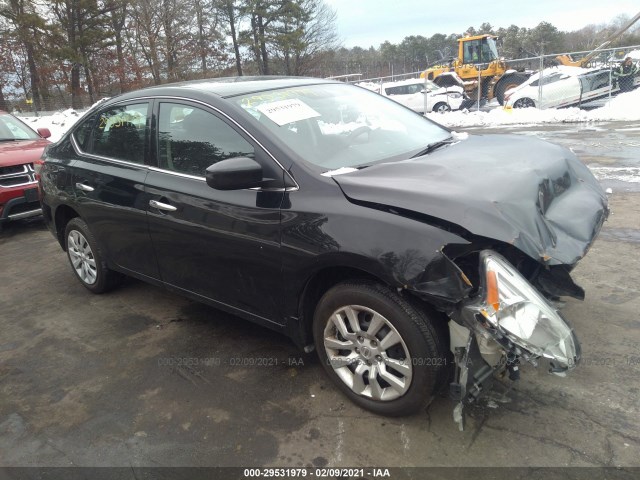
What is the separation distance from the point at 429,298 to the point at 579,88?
17091mm

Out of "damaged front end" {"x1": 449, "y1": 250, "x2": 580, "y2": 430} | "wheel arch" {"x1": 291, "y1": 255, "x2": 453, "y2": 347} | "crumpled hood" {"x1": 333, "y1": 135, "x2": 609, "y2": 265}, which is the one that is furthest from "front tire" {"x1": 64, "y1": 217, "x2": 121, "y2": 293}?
"damaged front end" {"x1": 449, "y1": 250, "x2": 580, "y2": 430}

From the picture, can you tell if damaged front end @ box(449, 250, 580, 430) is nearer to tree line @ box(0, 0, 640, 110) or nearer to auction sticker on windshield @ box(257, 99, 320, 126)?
auction sticker on windshield @ box(257, 99, 320, 126)

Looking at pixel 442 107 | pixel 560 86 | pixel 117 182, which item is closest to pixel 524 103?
pixel 560 86

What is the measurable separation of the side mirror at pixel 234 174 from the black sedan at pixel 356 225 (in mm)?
11

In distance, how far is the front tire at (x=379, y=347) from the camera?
237 centimetres

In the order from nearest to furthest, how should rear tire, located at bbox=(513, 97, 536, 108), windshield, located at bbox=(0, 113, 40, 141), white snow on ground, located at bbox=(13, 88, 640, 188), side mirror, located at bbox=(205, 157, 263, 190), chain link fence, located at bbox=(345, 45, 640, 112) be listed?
side mirror, located at bbox=(205, 157, 263, 190)
windshield, located at bbox=(0, 113, 40, 141)
white snow on ground, located at bbox=(13, 88, 640, 188)
chain link fence, located at bbox=(345, 45, 640, 112)
rear tire, located at bbox=(513, 97, 536, 108)

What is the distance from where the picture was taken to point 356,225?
2451 millimetres

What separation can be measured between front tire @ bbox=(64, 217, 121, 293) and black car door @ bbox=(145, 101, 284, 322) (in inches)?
41.7

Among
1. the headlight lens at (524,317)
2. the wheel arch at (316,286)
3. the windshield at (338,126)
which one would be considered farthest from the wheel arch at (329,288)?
the windshield at (338,126)

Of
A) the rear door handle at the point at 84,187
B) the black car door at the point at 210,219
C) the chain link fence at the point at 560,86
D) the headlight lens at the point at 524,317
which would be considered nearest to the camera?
the headlight lens at the point at 524,317

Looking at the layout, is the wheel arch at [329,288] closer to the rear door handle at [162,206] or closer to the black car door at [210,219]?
the black car door at [210,219]

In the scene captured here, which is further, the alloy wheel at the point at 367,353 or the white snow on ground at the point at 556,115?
the white snow on ground at the point at 556,115

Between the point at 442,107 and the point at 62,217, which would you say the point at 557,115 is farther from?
the point at 62,217

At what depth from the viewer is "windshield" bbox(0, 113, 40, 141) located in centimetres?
778
